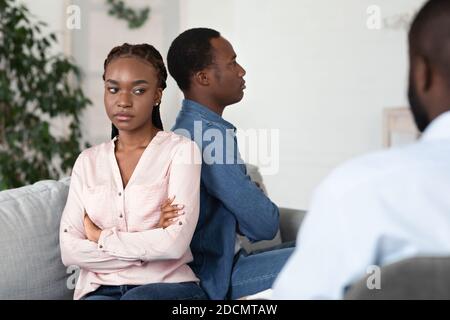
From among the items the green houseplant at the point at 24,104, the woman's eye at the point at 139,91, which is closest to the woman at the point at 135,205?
the woman's eye at the point at 139,91

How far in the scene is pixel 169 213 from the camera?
1.20 meters

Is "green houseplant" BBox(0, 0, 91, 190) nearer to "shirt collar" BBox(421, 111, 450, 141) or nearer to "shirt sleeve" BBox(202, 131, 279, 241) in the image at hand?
"shirt sleeve" BBox(202, 131, 279, 241)

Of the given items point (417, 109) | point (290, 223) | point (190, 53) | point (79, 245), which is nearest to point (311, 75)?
point (290, 223)

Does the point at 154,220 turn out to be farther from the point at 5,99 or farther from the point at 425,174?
the point at 5,99

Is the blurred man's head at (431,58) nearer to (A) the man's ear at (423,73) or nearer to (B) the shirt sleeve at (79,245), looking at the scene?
(A) the man's ear at (423,73)

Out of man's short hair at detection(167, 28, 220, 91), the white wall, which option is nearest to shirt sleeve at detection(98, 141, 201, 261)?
man's short hair at detection(167, 28, 220, 91)

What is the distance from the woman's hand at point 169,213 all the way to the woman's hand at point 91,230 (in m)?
0.11

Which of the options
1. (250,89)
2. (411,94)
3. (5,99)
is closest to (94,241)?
(411,94)

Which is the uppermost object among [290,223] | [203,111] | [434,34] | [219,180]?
[434,34]

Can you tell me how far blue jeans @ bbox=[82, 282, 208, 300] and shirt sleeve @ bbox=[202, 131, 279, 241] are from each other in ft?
0.53

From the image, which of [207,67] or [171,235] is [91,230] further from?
[207,67]

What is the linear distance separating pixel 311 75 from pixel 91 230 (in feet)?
9.44

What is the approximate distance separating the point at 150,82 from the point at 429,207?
77 centimetres

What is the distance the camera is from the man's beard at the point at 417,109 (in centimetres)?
63
